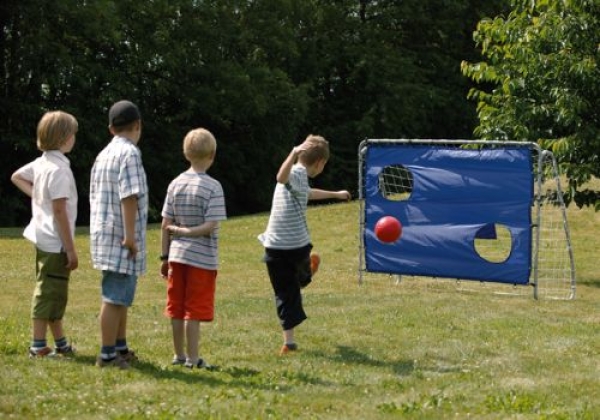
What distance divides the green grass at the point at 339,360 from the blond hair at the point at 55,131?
1679mm

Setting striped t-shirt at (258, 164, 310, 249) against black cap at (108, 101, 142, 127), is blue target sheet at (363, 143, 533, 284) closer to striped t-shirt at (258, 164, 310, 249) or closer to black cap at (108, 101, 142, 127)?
striped t-shirt at (258, 164, 310, 249)

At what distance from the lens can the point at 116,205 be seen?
24.5ft

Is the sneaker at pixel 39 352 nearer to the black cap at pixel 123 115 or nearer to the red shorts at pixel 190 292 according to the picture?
the red shorts at pixel 190 292

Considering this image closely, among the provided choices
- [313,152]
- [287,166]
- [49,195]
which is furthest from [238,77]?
[49,195]

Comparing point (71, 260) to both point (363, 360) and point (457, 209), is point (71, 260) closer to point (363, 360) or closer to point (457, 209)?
point (363, 360)

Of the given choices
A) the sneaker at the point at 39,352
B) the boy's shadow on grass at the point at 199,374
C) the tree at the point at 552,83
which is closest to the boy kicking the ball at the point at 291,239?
the boy's shadow on grass at the point at 199,374

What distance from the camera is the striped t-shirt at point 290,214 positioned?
881 centimetres

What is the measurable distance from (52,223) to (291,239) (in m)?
2.09

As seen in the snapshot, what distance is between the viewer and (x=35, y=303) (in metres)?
7.90

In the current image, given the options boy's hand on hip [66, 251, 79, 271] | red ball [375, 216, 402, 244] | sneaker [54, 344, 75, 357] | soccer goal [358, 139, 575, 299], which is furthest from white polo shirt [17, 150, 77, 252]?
soccer goal [358, 139, 575, 299]

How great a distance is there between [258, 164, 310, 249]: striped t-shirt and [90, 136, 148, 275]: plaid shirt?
1609mm

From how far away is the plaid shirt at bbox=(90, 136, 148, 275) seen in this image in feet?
24.2

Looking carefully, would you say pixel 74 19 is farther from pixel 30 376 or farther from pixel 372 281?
pixel 30 376

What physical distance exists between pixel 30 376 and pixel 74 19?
2699 cm
